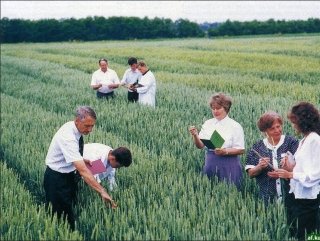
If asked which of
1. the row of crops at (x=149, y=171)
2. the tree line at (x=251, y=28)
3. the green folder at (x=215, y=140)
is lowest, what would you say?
the row of crops at (x=149, y=171)

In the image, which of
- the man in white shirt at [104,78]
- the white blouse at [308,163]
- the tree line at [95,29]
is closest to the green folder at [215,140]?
the white blouse at [308,163]

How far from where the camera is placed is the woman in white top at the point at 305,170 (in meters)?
3.09

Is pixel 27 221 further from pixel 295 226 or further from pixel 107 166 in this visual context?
pixel 295 226

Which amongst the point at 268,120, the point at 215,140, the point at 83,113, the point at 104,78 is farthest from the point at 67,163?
the point at 104,78

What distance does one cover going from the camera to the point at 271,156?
3770 millimetres

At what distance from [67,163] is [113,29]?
7570 cm

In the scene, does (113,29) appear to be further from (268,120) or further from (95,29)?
(268,120)

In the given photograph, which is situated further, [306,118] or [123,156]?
[123,156]

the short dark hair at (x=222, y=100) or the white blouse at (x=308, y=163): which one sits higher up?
the short dark hair at (x=222, y=100)

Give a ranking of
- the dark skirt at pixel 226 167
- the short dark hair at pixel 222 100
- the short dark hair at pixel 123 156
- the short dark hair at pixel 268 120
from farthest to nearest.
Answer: the dark skirt at pixel 226 167, the short dark hair at pixel 222 100, the short dark hair at pixel 123 156, the short dark hair at pixel 268 120

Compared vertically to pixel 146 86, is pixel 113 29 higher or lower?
higher

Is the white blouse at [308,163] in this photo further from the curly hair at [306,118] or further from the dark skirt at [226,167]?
the dark skirt at [226,167]

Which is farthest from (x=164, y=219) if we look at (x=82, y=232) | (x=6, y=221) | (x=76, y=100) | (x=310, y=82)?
(x=310, y=82)

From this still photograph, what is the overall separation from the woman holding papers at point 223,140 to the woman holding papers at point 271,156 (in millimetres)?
381
